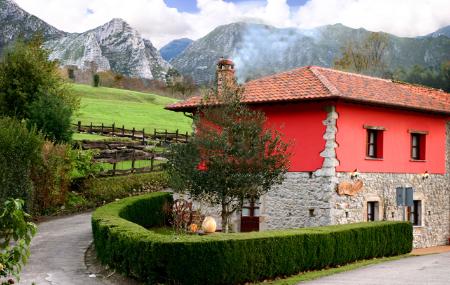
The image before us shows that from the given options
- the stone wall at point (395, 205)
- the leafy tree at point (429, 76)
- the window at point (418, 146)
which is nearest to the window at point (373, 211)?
the stone wall at point (395, 205)

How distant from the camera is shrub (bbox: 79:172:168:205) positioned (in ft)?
95.6

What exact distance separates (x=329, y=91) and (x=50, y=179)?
12731 millimetres

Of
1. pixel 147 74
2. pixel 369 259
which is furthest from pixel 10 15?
pixel 369 259

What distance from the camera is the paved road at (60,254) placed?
15.9 meters

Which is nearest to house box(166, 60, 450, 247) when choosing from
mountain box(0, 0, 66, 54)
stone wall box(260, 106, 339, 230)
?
stone wall box(260, 106, 339, 230)

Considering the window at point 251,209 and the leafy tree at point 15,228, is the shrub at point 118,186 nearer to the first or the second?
the window at point 251,209

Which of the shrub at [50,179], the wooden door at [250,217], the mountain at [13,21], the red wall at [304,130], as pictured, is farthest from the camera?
the mountain at [13,21]

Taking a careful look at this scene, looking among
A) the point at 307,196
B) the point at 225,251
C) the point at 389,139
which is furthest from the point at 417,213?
the point at 225,251

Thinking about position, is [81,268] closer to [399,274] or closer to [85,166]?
[399,274]

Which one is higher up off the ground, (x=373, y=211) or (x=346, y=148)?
(x=346, y=148)

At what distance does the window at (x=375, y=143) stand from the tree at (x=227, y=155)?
543cm

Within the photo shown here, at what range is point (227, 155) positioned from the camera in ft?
61.5

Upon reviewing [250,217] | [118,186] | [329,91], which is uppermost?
[329,91]

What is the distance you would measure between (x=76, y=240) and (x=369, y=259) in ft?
33.3
